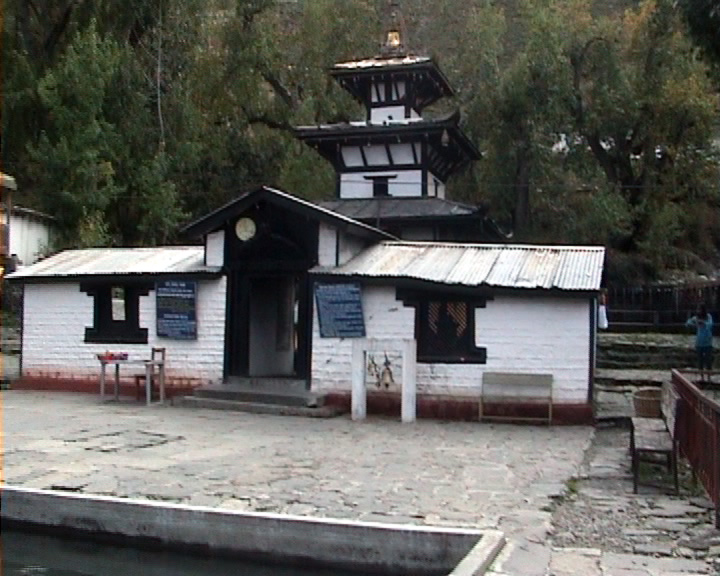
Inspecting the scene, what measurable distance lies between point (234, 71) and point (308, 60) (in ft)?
11.0

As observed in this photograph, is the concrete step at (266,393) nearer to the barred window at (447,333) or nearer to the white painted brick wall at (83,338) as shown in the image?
the white painted brick wall at (83,338)

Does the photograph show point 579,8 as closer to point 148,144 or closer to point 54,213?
point 148,144

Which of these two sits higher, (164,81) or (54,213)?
(164,81)

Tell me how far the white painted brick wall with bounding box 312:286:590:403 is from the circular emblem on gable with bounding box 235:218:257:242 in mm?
2488

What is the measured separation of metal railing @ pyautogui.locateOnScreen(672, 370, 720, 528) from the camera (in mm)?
8141

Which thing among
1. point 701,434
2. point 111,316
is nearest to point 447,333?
point 701,434

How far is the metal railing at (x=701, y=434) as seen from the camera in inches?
320

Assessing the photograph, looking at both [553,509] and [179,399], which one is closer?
[553,509]

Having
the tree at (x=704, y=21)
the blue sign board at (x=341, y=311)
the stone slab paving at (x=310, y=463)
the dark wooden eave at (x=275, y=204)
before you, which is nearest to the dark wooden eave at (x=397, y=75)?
the dark wooden eave at (x=275, y=204)

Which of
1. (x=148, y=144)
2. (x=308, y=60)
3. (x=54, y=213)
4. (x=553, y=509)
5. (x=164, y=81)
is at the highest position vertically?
(x=308, y=60)

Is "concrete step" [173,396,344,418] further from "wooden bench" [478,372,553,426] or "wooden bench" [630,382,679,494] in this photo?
"wooden bench" [630,382,679,494]

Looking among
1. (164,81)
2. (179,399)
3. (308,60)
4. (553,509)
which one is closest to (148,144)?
(164,81)

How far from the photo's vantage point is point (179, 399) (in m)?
16.7

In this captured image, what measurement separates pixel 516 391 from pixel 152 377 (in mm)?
6879
